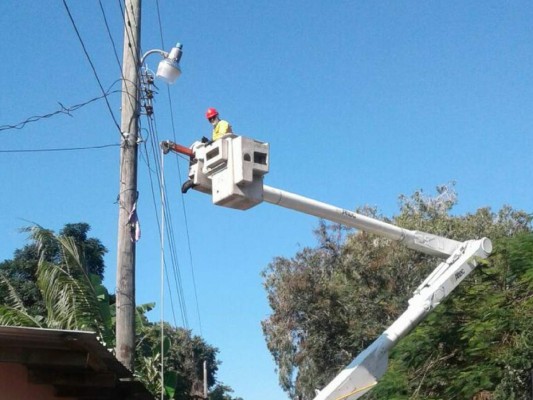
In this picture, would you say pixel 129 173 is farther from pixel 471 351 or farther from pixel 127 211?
pixel 471 351

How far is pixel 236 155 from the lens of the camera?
860 centimetres

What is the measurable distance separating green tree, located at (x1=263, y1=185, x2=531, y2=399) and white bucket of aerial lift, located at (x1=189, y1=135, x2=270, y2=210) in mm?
18830

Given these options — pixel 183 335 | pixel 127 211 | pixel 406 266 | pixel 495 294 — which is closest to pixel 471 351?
pixel 495 294

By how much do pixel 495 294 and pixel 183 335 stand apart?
114 feet

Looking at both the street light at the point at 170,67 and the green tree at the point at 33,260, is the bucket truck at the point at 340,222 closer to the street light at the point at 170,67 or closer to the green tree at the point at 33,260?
the street light at the point at 170,67

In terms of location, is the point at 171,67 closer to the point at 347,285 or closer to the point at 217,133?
the point at 217,133

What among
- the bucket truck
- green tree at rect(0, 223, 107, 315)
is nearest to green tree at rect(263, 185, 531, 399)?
green tree at rect(0, 223, 107, 315)

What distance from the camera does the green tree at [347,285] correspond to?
28220 mm

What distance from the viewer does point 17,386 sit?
8633 mm

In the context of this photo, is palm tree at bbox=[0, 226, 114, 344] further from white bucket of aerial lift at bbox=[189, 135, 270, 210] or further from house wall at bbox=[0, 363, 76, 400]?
white bucket of aerial lift at bbox=[189, 135, 270, 210]

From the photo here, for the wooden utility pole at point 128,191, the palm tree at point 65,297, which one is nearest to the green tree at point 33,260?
the palm tree at point 65,297

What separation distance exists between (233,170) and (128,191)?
9.86ft

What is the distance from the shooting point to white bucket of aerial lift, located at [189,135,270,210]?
28.0ft

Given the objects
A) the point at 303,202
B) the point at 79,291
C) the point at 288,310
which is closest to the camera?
the point at 303,202
